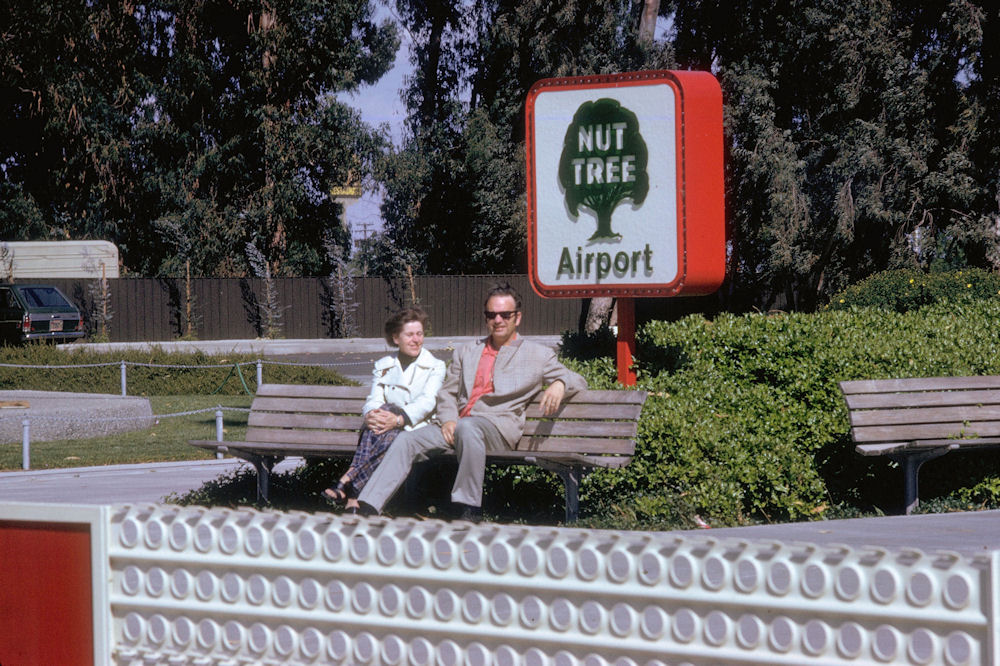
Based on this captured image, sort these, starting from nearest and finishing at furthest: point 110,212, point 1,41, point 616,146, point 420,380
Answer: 1. point 420,380
2. point 616,146
3. point 1,41
4. point 110,212

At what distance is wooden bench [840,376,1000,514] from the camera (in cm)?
778

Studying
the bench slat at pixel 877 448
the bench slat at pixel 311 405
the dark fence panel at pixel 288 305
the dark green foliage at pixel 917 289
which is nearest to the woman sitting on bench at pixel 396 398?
the bench slat at pixel 311 405

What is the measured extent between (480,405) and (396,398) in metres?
0.63

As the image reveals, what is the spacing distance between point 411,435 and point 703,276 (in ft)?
9.54

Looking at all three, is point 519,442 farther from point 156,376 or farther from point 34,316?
point 34,316

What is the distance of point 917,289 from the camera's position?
1650cm

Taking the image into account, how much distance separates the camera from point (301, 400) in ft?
28.3

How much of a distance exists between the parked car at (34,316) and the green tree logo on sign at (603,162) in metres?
22.6

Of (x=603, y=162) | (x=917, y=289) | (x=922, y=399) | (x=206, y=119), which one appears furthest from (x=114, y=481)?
(x=206, y=119)

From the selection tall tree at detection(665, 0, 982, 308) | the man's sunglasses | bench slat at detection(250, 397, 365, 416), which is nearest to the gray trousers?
the man's sunglasses

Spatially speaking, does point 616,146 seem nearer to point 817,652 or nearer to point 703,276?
point 703,276

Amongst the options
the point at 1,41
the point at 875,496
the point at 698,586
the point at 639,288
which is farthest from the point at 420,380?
the point at 1,41

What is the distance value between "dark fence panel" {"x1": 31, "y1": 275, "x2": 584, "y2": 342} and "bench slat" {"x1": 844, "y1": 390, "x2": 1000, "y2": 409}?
2940cm

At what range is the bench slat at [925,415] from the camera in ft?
25.7
